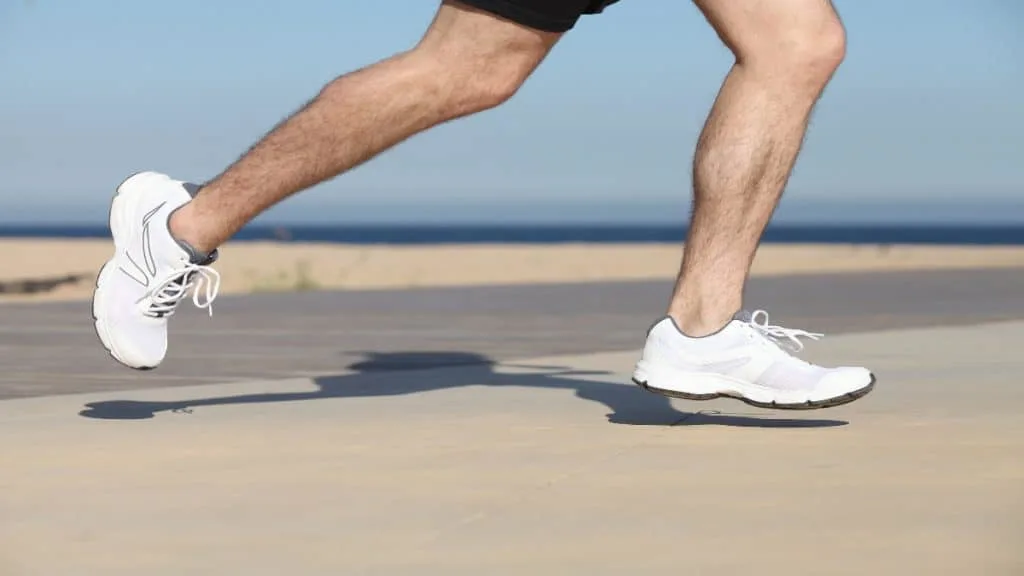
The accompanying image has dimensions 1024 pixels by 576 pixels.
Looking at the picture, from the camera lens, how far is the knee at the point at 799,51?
3711 millimetres

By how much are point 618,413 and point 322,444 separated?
83cm

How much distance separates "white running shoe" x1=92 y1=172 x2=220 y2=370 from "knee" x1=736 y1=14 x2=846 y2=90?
47.7 inches

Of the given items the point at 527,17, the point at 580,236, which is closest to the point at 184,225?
the point at 527,17

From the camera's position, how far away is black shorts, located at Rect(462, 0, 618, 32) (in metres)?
3.70

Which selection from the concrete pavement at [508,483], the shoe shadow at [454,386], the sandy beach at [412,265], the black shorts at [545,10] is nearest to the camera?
the concrete pavement at [508,483]

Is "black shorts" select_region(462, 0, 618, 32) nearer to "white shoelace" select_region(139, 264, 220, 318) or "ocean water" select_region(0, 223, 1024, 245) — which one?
"white shoelace" select_region(139, 264, 220, 318)

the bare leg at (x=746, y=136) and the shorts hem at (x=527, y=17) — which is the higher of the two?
the shorts hem at (x=527, y=17)

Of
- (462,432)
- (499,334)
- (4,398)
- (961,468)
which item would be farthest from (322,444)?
(499,334)

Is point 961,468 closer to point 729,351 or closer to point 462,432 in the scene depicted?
point 729,351

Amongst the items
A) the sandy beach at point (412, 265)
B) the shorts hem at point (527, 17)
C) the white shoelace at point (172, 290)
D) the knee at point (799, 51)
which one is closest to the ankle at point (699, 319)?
the knee at point (799, 51)

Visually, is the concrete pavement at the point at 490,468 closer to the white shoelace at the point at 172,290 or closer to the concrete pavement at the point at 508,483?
the concrete pavement at the point at 508,483

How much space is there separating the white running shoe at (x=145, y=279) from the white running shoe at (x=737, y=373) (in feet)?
3.09

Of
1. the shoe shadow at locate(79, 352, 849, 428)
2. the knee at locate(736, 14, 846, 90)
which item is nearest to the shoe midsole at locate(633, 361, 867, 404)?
the shoe shadow at locate(79, 352, 849, 428)

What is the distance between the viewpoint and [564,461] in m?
3.30
